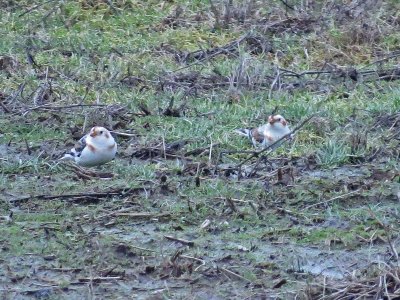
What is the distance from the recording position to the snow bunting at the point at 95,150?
24.8 ft

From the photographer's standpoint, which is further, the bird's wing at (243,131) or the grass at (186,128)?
the bird's wing at (243,131)

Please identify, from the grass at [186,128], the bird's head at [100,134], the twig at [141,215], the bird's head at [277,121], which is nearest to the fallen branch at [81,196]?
the grass at [186,128]

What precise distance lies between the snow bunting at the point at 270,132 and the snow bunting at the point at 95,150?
41.7 inches

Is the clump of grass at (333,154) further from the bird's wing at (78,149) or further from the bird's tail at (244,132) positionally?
the bird's wing at (78,149)

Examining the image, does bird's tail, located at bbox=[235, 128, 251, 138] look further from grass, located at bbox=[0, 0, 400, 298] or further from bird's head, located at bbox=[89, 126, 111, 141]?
bird's head, located at bbox=[89, 126, 111, 141]

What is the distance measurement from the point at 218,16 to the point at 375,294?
7022 millimetres

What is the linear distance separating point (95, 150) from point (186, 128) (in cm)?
117

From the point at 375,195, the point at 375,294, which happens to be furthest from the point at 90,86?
the point at 375,294

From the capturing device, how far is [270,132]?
8.14 metres

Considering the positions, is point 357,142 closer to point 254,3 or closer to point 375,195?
point 375,195

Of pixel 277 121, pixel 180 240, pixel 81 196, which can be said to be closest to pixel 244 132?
pixel 277 121

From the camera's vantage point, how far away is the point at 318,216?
663 centimetres

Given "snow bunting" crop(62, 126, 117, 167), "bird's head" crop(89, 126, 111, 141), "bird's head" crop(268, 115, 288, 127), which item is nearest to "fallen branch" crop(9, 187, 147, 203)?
"snow bunting" crop(62, 126, 117, 167)

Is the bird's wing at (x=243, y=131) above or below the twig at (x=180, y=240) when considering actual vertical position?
below
